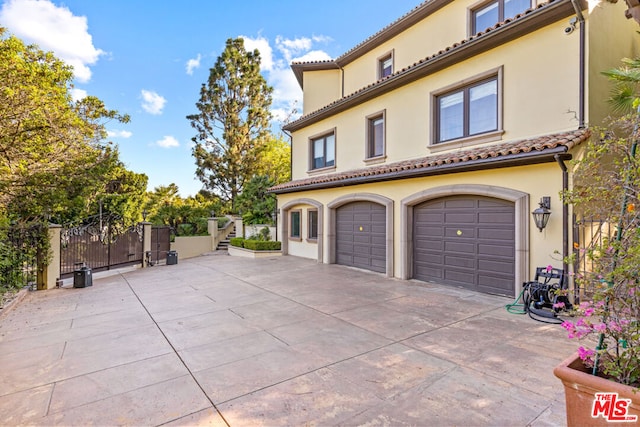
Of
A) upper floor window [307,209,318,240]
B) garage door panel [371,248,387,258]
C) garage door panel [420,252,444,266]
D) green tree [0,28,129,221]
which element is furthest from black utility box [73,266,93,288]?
garage door panel [420,252,444,266]

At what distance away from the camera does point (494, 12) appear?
33.8ft

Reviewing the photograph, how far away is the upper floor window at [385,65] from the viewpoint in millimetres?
13645

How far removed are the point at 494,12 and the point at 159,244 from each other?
17621 mm

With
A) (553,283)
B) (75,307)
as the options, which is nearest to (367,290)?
(553,283)

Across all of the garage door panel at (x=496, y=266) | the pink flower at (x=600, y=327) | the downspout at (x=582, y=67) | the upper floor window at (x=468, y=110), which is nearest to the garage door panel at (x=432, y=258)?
the garage door panel at (x=496, y=266)

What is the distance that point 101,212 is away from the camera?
14992 millimetres

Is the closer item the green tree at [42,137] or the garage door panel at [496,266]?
the green tree at [42,137]

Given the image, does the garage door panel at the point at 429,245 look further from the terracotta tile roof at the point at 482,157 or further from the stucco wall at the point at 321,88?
the stucco wall at the point at 321,88

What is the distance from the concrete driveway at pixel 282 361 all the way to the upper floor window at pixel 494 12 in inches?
356

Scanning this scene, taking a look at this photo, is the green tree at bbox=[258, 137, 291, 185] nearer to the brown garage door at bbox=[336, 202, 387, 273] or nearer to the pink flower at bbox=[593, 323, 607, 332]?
the brown garage door at bbox=[336, 202, 387, 273]

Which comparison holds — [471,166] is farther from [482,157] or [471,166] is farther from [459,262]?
[459,262]

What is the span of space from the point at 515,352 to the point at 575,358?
7.00ft

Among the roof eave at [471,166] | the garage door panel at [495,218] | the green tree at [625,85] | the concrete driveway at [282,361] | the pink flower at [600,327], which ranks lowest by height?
the concrete driveway at [282,361]

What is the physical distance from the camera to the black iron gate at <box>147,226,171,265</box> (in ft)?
50.8
